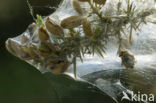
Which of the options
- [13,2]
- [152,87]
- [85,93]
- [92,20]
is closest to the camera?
[92,20]

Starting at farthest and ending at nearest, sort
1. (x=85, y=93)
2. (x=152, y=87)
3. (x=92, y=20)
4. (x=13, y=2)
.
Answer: (x=13, y=2), (x=85, y=93), (x=152, y=87), (x=92, y=20)

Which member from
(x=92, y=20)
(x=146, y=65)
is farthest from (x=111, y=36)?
(x=146, y=65)

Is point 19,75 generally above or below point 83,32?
below

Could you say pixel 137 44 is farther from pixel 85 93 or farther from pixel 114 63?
pixel 85 93

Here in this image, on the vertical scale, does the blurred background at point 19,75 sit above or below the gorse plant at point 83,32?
below

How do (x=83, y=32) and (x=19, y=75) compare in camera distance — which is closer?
(x=83, y=32)

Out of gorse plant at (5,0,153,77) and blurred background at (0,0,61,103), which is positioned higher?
gorse plant at (5,0,153,77)

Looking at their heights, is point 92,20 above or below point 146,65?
above

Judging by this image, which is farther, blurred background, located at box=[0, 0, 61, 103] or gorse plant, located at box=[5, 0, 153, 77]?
blurred background, located at box=[0, 0, 61, 103]
